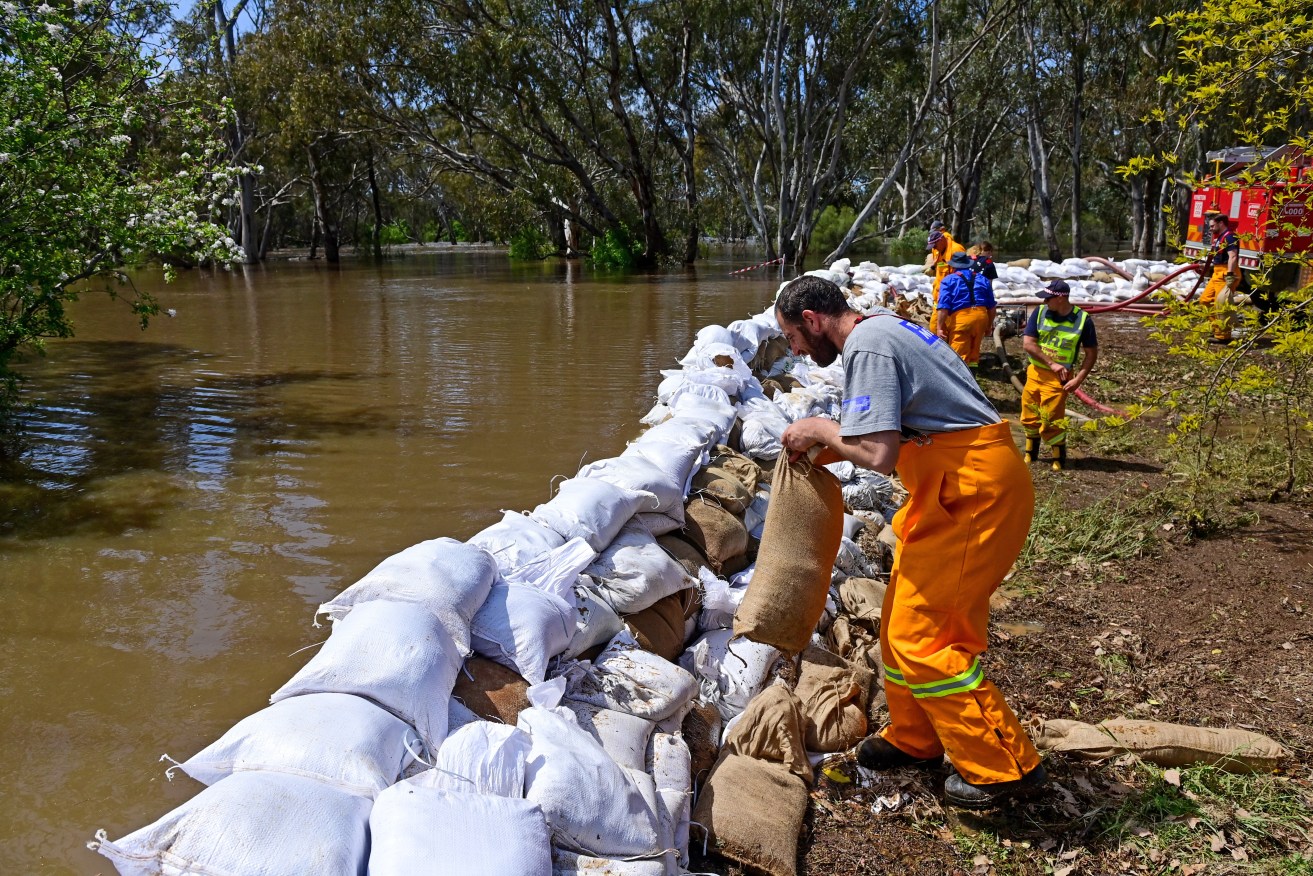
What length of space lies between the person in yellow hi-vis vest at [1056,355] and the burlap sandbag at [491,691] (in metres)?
4.44

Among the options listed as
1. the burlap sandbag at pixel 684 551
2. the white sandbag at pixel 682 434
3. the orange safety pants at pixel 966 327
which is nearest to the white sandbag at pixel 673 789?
the burlap sandbag at pixel 684 551

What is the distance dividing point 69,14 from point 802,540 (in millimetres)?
7511

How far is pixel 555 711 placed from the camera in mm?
2549

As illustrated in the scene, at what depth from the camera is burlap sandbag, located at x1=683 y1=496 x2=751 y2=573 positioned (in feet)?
13.2

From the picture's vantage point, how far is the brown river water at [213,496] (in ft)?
10.4

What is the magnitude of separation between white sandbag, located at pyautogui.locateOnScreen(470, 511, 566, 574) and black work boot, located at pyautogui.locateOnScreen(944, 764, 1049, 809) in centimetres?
146

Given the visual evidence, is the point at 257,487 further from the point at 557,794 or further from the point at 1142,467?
the point at 1142,467

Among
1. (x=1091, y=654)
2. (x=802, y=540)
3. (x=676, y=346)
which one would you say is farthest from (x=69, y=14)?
(x=1091, y=654)

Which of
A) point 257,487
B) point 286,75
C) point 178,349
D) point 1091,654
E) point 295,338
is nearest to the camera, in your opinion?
point 1091,654

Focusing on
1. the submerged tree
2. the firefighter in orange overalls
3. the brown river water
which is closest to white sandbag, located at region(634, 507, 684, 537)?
the brown river water

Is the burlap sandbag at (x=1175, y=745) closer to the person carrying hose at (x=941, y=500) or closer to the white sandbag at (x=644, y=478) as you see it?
the person carrying hose at (x=941, y=500)

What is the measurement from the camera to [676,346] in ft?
37.7

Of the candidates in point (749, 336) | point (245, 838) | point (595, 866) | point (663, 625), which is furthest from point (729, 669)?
point (749, 336)

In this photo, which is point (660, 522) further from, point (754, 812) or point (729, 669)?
point (754, 812)
